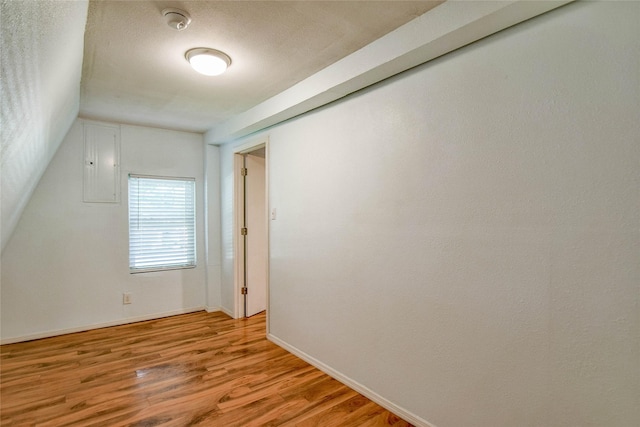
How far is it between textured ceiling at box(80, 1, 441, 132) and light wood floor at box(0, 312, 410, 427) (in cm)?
235

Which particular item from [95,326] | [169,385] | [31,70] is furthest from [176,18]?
[95,326]

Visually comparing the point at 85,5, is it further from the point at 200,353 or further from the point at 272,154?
the point at 200,353

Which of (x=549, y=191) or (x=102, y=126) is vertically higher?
(x=102, y=126)

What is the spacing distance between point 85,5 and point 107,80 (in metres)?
1.10

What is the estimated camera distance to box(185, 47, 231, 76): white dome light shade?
6.69ft

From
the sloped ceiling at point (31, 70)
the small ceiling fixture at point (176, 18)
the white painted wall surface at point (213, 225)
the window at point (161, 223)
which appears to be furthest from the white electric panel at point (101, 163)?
the small ceiling fixture at point (176, 18)

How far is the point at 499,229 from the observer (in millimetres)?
1568

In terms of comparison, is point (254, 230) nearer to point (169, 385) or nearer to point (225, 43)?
point (169, 385)

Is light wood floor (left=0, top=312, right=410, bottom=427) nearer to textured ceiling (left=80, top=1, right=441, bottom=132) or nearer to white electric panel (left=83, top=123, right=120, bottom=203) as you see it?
white electric panel (left=83, top=123, right=120, bottom=203)

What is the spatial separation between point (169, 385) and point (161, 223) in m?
2.11

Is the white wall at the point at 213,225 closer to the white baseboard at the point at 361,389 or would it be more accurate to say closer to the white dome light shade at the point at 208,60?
the white baseboard at the point at 361,389

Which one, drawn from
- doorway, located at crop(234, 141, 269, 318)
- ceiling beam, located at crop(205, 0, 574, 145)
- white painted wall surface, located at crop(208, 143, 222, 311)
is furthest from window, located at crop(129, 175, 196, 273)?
ceiling beam, located at crop(205, 0, 574, 145)

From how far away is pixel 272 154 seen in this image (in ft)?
10.5

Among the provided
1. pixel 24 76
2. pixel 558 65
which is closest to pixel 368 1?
pixel 558 65
